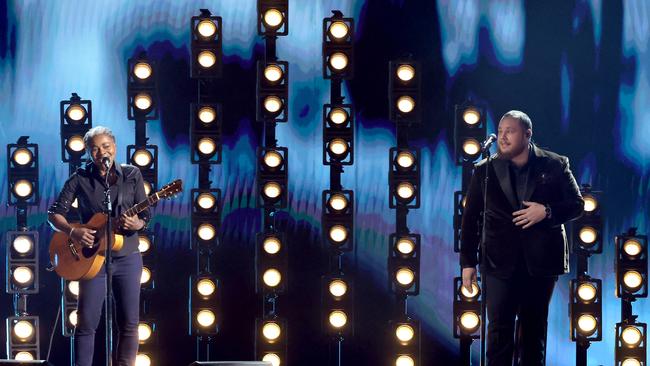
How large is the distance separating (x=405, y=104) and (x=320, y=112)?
0.74 meters

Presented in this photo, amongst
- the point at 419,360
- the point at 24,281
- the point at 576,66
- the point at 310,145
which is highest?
the point at 576,66

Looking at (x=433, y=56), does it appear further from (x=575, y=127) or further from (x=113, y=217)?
(x=113, y=217)

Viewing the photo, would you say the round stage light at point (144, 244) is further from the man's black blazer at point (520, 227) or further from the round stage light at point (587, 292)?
the round stage light at point (587, 292)

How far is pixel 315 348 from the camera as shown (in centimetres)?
737

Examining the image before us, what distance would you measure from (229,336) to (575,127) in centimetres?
296

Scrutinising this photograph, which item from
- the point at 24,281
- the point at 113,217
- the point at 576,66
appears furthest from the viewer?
the point at 576,66

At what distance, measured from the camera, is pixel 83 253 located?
18.4 ft

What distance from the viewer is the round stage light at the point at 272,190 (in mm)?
6844

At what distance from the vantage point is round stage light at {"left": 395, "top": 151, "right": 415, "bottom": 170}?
6.86 meters

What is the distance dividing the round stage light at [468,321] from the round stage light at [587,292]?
2.36 ft

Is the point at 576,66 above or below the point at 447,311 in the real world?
above

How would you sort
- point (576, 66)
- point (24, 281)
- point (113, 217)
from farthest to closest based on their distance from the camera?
point (576, 66)
point (24, 281)
point (113, 217)

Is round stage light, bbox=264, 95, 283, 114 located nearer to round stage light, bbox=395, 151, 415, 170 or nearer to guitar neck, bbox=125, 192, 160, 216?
round stage light, bbox=395, 151, 415, 170

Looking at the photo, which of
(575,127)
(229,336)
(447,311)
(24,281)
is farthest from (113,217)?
(575,127)
